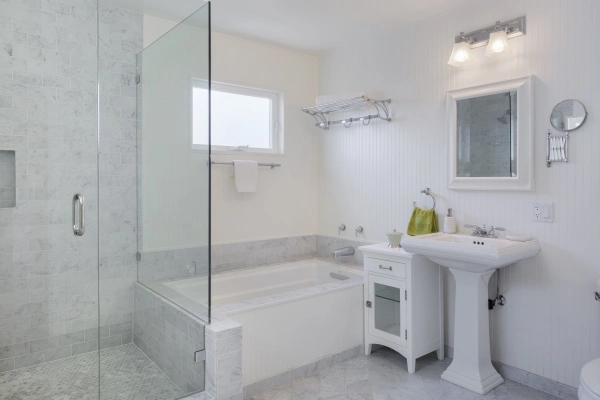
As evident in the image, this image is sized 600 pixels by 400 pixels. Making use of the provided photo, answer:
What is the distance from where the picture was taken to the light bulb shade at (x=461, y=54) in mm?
2707

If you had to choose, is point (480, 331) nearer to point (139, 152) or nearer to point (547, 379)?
point (547, 379)

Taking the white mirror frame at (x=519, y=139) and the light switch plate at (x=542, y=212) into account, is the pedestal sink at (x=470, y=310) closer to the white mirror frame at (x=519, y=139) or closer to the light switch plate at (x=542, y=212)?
the light switch plate at (x=542, y=212)

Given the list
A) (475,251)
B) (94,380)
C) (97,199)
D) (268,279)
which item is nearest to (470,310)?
(475,251)

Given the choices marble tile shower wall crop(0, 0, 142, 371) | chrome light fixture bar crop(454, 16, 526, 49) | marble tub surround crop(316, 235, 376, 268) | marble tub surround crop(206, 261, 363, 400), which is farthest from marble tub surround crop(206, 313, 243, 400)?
chrome light fixture bar crop(454, 16, 526, 49)

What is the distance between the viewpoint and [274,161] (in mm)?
3721

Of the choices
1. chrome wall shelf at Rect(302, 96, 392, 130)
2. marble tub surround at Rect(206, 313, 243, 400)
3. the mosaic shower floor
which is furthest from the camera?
chrome wall shelf at Rect(302, 96, 392, 130)

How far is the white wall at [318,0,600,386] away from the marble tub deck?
25 cm

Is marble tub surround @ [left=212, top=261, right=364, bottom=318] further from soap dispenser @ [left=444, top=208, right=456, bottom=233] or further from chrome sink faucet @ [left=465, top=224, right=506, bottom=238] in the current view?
chrome sink faucet @ [left=465, top=224, right=506, bottom=238]

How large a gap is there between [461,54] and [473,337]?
182 centimetres

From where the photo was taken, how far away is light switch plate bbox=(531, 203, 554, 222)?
2414 mm

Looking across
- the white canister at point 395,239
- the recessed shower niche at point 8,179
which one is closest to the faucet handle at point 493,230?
the white canister at point 395,239

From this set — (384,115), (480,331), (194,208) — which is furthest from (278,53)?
(480,331)

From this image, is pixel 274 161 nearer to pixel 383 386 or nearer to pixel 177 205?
pixel 177 205

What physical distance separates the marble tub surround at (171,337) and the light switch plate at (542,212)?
6.73ft
